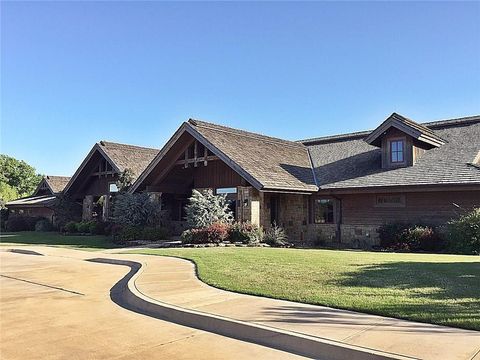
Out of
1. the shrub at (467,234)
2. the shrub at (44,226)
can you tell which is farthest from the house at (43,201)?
the shrub at (467,234)

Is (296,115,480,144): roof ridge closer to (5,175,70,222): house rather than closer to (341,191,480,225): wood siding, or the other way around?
(341,191,480,225): wood siding

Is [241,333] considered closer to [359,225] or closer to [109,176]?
[359,225]

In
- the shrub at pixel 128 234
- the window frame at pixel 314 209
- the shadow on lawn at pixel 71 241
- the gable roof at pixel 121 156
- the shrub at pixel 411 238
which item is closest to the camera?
the shrub at pixel 411 238

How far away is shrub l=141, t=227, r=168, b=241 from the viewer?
23891 millimetres

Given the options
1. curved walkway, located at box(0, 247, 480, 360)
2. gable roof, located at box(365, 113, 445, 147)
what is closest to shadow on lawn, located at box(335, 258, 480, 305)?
curved walkway, located at box(0, 247, 480, 360)

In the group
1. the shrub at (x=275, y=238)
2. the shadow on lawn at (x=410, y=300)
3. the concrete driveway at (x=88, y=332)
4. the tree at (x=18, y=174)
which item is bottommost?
the concrete driveway at (x=88, y=332)

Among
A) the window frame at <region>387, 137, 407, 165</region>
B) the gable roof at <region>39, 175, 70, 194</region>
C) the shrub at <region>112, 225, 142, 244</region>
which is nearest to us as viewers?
the window frame at <region>387, 137, 407, 165</region>

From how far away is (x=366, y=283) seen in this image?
29.3 feet

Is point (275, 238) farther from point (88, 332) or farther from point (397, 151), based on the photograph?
point (88, 332)

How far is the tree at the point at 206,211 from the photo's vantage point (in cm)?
2188

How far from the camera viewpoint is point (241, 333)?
6242 millimetres

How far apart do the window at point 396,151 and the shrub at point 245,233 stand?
7.60 meters

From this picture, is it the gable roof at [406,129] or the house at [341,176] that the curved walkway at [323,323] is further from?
the gable roof at [406,129]

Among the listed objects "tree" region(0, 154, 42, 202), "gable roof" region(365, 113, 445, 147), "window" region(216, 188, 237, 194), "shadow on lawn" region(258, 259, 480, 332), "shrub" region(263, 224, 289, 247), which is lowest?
"shadow on lawn" region(258, 259, 480, 332)
